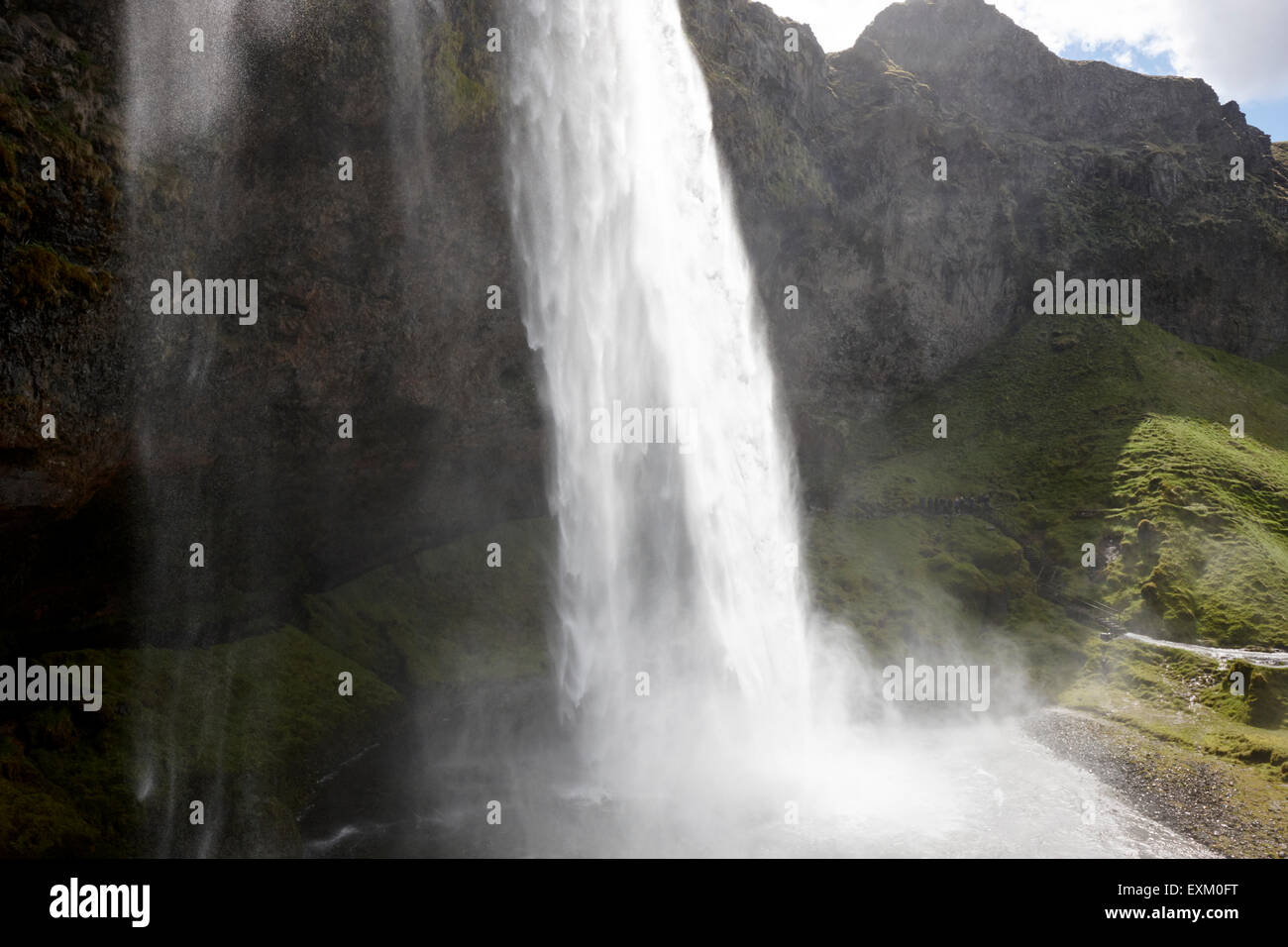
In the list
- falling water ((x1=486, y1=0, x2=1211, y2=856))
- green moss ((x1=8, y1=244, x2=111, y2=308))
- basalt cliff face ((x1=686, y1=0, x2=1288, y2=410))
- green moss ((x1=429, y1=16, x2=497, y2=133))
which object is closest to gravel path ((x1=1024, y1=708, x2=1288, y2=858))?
falling water ((x1=486, y1=0, x2=1211, y2=856))

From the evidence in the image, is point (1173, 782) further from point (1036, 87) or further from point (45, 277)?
point (1036, 87)

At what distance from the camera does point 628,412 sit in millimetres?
34406

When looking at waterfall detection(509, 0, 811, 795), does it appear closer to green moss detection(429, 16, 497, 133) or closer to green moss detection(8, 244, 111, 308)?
green moss detection(429, 16, 497, 133)

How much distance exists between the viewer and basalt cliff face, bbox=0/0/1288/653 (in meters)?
22.7

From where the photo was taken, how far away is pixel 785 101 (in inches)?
2491

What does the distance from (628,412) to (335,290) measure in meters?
12.9

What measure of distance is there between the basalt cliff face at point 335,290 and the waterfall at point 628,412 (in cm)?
320

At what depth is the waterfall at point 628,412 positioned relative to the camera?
107ft

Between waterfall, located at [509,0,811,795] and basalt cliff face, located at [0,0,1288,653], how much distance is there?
10.5 feet

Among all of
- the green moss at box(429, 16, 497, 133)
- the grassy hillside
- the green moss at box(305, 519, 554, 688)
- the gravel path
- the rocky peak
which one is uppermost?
the rocky peak

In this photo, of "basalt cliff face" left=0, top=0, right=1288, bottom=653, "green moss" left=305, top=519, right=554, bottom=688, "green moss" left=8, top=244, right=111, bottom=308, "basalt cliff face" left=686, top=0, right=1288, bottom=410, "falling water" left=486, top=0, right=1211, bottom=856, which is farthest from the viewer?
"basalt cliff face" left=686, top=0, right=1288, bottom=410

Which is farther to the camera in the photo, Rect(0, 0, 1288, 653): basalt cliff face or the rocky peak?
the rocky peak

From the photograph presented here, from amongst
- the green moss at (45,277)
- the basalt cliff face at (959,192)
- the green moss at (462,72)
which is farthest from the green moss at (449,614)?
the basalt cliff face at (959,192)

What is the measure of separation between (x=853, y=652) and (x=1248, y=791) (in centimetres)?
1585
